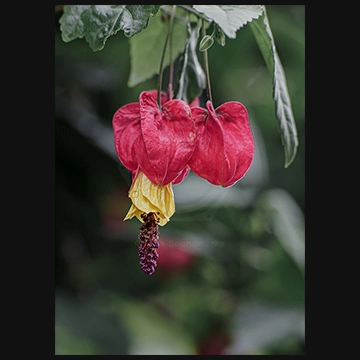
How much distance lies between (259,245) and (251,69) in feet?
1.84

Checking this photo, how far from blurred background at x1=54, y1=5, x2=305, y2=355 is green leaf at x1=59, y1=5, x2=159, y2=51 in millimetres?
638

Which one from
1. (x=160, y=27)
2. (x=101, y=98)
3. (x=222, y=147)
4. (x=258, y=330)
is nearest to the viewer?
(x=222, y=147)

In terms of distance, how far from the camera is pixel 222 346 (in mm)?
1779

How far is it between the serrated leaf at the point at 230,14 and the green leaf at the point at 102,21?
79 mm

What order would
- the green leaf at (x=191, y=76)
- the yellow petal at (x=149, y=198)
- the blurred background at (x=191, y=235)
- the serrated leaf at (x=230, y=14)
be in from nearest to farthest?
1. the serrated leaf at (x=230, y=14)
2. the yellow petal at (x=149, y=198)
3. the green leaf at (x=191, y=76)
4. the blurred background at (x=191, y=235)

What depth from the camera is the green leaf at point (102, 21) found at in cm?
84

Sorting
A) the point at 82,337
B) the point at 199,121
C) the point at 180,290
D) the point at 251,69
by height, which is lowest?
the point at 82,337

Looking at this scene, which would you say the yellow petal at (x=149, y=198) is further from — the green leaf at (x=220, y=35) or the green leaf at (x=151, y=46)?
the green leaf at (x=151, y=46)

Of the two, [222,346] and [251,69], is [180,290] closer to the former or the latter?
[222,346]

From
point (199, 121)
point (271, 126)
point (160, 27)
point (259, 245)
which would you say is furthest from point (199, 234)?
point (199, 121)

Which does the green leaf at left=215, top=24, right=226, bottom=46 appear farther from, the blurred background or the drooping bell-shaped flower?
the blurred background

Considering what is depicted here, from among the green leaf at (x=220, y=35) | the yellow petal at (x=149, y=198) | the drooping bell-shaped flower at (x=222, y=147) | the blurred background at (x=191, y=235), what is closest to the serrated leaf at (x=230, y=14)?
the green leaf at (x=220, y=35)

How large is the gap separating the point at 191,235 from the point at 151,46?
0.71 meters

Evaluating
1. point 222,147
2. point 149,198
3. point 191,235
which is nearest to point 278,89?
point 222,147
